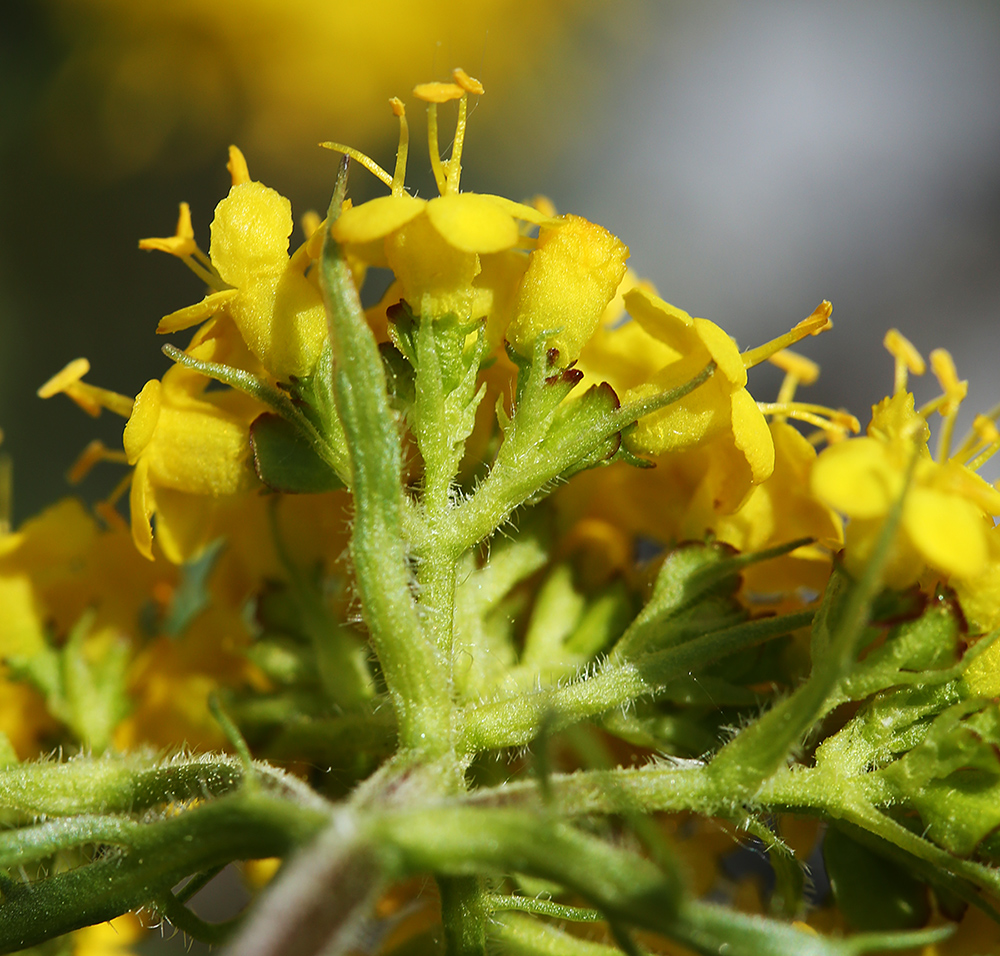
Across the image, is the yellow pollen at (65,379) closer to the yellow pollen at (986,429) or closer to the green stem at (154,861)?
the green stem at (154,861)

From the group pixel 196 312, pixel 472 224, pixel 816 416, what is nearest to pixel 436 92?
pixel 472 224

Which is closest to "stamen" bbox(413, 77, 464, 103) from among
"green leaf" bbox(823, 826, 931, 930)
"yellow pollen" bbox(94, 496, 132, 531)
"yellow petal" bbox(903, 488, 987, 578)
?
"yellow petal" bbox(903, 488, 987, 578)

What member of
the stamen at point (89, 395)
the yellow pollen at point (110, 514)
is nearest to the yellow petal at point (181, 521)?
the stamen at point (89, 395)

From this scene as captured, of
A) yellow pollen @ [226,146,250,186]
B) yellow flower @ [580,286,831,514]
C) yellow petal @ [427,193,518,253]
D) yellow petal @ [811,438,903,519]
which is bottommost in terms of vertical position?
yellow flower @ [580,286,831,514]

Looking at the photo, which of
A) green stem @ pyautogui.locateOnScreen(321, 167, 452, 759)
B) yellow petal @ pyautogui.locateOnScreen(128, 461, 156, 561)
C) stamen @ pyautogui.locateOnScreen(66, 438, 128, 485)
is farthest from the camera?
stamen @ pyautogui.locateOnScreen(66, 438, 128, 485)

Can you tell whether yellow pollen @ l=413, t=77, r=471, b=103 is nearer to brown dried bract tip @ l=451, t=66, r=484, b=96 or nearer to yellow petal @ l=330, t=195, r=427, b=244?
brown dried bract tip @ l=451, t=66, r=484, b=96

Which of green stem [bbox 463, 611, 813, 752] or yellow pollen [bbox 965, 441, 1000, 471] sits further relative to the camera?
yellow pollen [bbox 965, 441, 1000, 471]
